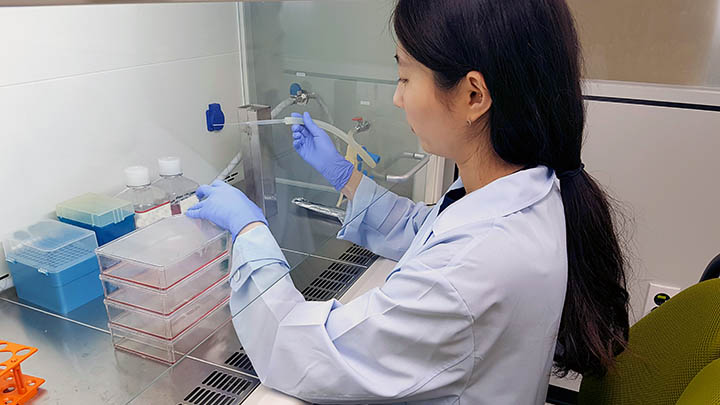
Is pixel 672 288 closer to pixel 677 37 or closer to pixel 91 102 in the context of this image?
pixel 677 37

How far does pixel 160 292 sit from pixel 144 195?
372mm

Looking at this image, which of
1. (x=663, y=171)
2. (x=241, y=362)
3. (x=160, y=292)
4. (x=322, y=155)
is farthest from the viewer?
(x=663, y=171)

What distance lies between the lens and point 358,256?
52.1 inches

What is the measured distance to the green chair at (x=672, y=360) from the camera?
0.73 m

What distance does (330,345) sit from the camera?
782 mm

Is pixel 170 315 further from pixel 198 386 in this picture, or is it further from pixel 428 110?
pixel 428 110

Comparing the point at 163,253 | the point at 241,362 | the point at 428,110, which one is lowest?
the point at 241,362

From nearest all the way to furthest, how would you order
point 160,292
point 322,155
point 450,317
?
point 450,317 → point 160,292 → point 322,155

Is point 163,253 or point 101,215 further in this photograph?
point 101,215

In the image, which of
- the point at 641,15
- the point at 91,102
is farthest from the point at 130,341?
the point at 641,15

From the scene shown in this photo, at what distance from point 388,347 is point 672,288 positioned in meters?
1.24

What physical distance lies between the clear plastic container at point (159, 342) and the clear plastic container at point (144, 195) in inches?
11.1

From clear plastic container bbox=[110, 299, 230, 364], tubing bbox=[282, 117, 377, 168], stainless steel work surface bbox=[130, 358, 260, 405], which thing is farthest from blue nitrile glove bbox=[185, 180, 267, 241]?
tubing bbox=[282, 117, 377, 168]

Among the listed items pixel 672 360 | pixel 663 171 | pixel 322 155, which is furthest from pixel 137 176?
pixel 663 171
